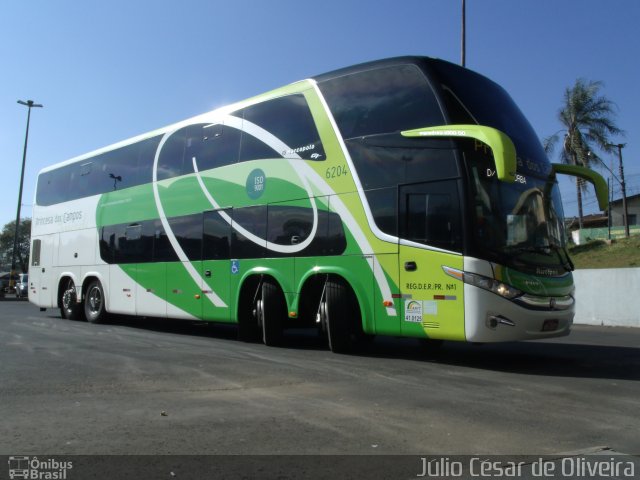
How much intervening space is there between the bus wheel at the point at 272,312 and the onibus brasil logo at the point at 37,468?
6.71 meters

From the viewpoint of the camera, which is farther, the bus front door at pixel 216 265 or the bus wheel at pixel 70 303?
the bus wheel at pixel 70 303

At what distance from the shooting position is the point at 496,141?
296 inches

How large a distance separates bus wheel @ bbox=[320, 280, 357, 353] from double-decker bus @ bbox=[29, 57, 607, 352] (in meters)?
0.03

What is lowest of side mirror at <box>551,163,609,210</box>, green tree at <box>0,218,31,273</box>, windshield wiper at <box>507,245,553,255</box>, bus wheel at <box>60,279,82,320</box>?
bus wheel at <box>60,279,82,320</box>

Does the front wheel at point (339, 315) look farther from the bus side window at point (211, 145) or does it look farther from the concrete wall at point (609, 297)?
the concrete wall at point (609, 297)

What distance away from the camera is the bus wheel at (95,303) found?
16109 millimetres

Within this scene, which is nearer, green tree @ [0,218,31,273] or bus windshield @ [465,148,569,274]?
bus windshield @ [465,148,569,274]

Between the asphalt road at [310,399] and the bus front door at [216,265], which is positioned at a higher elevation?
the bus front door at [216,265]

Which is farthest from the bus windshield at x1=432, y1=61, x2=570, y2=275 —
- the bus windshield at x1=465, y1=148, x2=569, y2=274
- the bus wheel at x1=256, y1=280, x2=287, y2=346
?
the bus wheel at x1=256, y1=280, x2=287, y2=346

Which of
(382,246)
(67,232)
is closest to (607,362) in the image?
(382,246)

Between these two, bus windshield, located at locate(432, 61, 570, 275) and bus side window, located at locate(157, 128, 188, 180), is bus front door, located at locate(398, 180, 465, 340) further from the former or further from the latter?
bus side window, located at locate(157, 128, 188, 180)

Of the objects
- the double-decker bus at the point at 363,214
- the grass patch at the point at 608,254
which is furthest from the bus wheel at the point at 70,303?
the grass patch at the point at 608,254

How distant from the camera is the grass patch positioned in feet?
75.5

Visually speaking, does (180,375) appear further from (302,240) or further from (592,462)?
(592,462)
